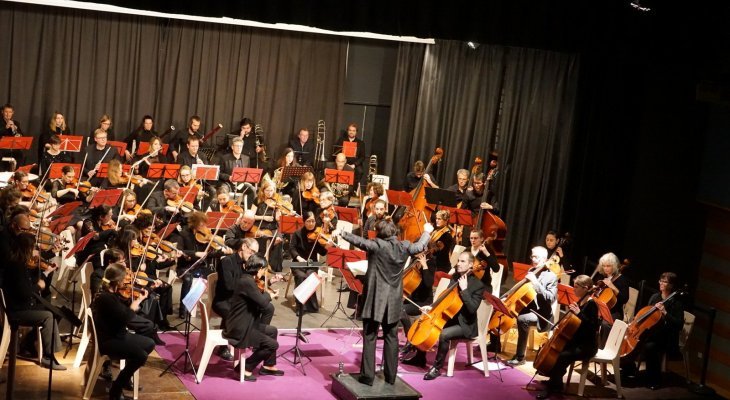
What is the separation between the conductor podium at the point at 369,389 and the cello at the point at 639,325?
245 cm

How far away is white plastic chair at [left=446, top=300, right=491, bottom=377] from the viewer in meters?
9.13

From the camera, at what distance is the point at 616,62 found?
1138cm

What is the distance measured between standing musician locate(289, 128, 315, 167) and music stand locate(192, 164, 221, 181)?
273cm

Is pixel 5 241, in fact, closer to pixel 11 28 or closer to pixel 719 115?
pixel 11 28

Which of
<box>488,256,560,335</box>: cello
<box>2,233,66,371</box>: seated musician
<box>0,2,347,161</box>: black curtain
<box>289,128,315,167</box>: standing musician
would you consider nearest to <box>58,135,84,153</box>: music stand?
<box>0,2,347,161</box>: black curtain

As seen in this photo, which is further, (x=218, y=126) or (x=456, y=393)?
(x=218, y=126)

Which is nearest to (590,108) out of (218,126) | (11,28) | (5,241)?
(218,126)

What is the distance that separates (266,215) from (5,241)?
3979 mm

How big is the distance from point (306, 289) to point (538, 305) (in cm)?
264

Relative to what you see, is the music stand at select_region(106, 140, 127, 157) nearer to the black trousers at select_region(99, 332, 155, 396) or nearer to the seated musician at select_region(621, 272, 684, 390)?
the black trousers at select_region(99, 332, 155, 396)

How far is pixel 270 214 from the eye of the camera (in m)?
11.3

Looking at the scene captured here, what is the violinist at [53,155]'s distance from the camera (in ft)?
38.7

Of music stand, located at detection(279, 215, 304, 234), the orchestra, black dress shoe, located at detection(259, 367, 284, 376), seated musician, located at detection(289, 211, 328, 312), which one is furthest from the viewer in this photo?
seated musician, located at detection(289, 211, 328, 312)

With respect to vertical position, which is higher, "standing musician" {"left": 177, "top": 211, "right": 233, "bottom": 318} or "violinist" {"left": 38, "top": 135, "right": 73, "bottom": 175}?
"violinist" {"left": 38, "top": 135, "right": 73, "bottom": 175}
